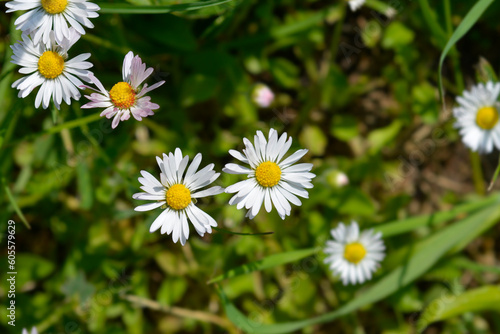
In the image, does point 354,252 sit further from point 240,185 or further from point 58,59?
point 58,59

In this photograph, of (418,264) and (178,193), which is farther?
(418,264)

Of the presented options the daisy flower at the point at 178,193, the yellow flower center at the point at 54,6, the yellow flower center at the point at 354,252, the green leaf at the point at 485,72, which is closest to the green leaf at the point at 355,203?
the yellow flower center at the point at 354,252

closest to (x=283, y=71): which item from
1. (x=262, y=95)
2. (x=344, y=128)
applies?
(x=262, y=95)

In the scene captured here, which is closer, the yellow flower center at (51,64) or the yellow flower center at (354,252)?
the yellow flower center at (51,64)

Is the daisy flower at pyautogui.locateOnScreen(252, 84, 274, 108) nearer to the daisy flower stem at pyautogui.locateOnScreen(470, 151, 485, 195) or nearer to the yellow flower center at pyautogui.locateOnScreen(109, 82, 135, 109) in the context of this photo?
the yellow flower center at pyautogui.locateOnScreen(109, 82, 135, 109)

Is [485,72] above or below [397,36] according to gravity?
below

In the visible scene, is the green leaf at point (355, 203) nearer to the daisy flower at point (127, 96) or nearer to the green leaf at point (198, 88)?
the green leaf at point (198, 88)
